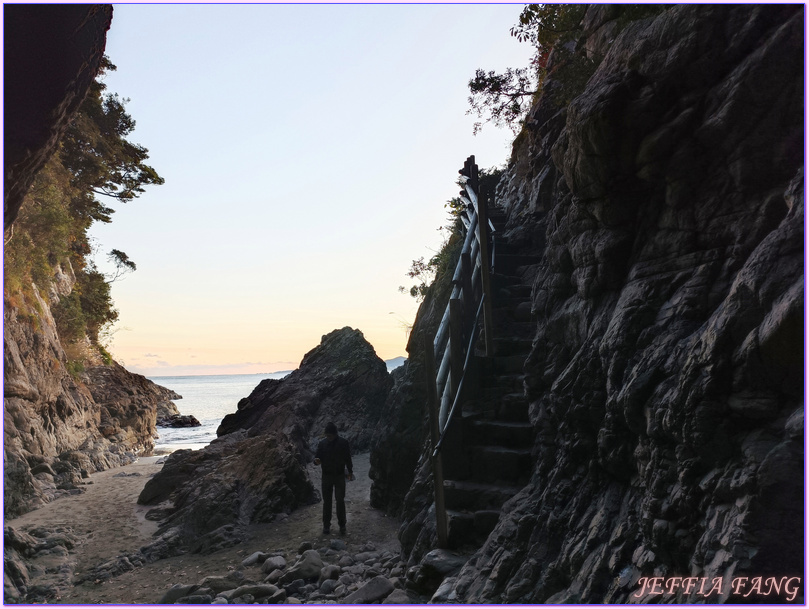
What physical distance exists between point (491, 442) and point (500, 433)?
7.2 inches

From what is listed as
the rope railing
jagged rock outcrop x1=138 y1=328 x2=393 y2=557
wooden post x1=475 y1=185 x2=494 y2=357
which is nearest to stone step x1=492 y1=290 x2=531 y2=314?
the rope railing

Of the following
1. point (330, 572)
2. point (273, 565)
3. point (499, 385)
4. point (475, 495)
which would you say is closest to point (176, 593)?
point (273, 565)

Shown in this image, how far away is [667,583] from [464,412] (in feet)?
12.7

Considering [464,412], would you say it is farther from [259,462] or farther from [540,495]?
[259,462]

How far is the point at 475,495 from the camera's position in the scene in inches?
219

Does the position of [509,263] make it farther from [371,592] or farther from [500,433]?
[371,592]

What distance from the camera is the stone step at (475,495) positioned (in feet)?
17.5

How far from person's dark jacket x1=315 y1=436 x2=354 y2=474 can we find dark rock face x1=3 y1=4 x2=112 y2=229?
18.5ft

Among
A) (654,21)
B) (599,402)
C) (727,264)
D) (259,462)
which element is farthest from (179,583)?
(654,21)

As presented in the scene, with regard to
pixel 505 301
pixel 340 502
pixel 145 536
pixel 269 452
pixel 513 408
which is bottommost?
pixel 145 536

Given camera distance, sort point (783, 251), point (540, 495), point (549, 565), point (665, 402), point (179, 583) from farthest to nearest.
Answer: point (179, 583), point (540, 495), point (549, 565), point (665, 402), point (783, 251)

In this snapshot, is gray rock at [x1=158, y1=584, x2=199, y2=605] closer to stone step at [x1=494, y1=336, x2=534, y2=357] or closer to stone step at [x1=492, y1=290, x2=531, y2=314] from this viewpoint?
stone step at [x1=494, y1=336, x2=534, y2=357]

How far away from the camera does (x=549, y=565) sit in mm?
3621

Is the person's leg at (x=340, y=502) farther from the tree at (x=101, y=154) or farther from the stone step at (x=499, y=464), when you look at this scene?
the tree at (x=101, y=154)
